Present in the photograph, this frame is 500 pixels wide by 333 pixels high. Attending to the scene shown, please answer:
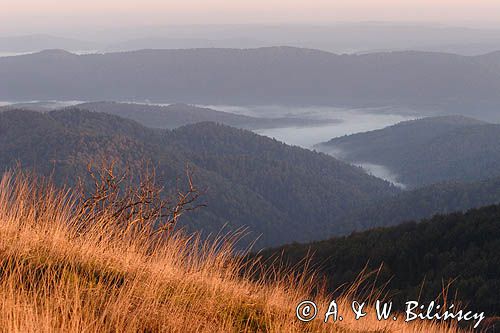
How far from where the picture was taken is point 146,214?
9.03 meters

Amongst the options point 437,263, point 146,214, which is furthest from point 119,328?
point 437,263

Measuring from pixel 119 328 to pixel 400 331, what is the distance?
12.4 ft

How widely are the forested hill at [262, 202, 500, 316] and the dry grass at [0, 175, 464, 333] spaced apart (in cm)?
2331

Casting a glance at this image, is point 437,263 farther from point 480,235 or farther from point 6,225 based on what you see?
point 6,225

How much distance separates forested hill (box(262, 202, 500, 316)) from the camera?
125 feet
